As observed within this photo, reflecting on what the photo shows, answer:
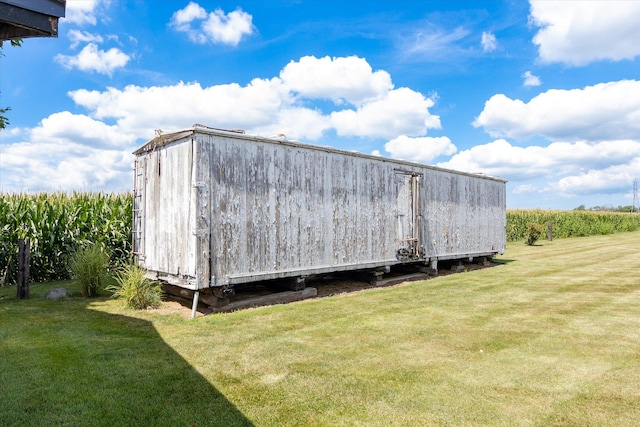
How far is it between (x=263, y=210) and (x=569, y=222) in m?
33.5

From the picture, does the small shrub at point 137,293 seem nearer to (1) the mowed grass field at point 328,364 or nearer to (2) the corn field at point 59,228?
(1) the mowed grass field at point 328,364

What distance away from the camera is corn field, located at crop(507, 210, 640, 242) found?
98.8ft

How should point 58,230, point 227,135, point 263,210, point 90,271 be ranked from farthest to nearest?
point 58,230
point 90,271
point 263,210
point 227,135

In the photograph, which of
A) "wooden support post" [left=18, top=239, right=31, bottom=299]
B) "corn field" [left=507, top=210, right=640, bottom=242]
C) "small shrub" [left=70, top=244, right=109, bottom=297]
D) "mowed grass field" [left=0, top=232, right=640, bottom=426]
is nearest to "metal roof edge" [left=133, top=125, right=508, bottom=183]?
"small shrub" [left=70, top=244, right=109, bottom=297]

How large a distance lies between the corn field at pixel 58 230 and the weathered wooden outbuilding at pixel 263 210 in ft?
7.66

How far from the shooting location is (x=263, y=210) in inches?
353

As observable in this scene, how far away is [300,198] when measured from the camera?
9.71 m

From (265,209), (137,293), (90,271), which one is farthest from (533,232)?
(90,271)

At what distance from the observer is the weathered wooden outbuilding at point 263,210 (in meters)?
8.22

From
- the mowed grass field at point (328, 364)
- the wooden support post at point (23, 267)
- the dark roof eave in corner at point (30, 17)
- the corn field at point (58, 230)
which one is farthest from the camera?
the corn field at point (58, 230)

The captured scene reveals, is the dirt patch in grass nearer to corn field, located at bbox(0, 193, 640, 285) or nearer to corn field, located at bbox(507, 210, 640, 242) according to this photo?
corn field, located at bbox(0, 193, 640, 285)

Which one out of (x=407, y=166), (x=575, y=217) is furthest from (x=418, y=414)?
(x=575, y=217)

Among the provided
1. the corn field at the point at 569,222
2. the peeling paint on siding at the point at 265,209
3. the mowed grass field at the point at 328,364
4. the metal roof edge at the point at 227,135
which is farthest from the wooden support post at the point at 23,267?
the corn field at the point at 569,222

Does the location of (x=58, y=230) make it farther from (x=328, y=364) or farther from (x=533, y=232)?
(x=533, y=232)
